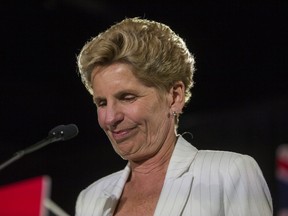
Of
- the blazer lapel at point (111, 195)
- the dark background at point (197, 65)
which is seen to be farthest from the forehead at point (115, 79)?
the dark background at point (197, 65)

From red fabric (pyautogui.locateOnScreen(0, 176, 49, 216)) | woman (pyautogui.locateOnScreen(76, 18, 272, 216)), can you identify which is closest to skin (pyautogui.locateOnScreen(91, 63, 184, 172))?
woman (pyautogui.locateOnScreen(76, 18, 272, 216))

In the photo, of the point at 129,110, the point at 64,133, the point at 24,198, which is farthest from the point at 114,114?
the point at 24,198

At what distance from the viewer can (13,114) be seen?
3.69m

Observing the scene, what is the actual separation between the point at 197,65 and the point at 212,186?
1.68 m

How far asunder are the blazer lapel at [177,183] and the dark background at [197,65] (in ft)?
4.34

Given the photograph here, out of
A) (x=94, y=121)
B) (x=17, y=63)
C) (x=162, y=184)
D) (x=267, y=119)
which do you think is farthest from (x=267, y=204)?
(x=94, y=121)

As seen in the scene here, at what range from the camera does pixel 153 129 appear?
55.5 inches

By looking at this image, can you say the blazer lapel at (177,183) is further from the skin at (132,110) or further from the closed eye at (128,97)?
the closed eye at (128,97)

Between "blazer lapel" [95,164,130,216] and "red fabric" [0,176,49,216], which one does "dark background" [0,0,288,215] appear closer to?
"red fabric" [0,176,49,216]

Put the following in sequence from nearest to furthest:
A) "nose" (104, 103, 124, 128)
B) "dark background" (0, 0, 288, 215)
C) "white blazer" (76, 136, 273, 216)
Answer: "white blazer" (76, 136, 273, 216) < "nose" (104, 103, 124, 128) < "dark background" (0, 0, 288, 215)

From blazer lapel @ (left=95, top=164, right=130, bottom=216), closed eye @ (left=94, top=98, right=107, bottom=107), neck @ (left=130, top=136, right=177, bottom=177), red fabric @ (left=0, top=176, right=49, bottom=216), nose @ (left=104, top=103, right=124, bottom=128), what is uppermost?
closed eye @ (left=94, top=98, right=107, bottom=107)

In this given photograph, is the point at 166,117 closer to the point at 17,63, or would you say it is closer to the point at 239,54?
the point at 239,54

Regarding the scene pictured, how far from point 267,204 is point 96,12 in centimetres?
180

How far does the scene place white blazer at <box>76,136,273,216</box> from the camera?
1.27 meters
